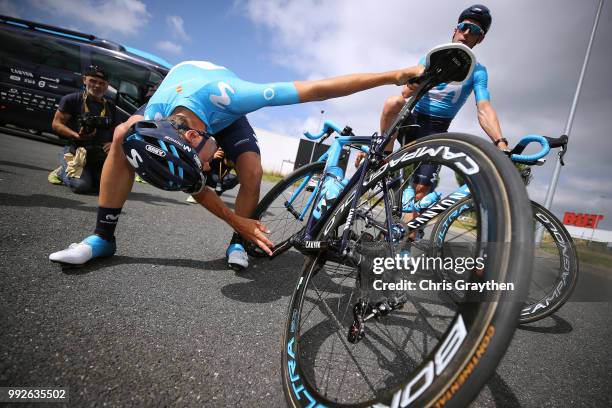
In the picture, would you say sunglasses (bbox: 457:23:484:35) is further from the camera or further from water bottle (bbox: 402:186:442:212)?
the camera

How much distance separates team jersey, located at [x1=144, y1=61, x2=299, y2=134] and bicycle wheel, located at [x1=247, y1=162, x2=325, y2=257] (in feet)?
2.52

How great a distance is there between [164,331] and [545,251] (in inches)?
97.7

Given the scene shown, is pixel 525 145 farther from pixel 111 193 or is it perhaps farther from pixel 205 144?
pixel 111 193

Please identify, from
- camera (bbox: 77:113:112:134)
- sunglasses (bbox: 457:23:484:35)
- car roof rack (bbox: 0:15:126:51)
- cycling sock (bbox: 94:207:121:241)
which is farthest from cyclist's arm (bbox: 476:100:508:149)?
car roof rack (bbox: 0:15:126:51)

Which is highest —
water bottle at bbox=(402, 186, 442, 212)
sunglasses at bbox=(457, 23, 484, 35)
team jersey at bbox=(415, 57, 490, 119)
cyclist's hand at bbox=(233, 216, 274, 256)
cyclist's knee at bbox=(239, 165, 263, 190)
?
sunglasses at bbox=(457, 23, 484, 35)

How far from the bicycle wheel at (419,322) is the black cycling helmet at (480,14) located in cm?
189

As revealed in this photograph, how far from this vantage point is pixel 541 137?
1.60m

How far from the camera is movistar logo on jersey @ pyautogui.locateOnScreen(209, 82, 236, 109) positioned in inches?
65.3

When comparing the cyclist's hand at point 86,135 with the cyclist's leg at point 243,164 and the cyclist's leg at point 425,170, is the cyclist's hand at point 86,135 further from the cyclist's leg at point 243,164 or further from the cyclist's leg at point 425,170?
the cyclist's leg at point 425,170

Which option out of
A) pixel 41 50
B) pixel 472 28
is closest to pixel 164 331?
pixel 472 28

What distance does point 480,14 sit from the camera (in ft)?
7.04

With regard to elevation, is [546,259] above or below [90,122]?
below

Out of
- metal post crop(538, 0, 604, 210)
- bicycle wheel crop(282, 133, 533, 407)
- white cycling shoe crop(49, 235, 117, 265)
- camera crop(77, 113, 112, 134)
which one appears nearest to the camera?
bicycle wheel crop(282, 133, 533, 407)

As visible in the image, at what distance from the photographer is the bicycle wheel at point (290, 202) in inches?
93.5
